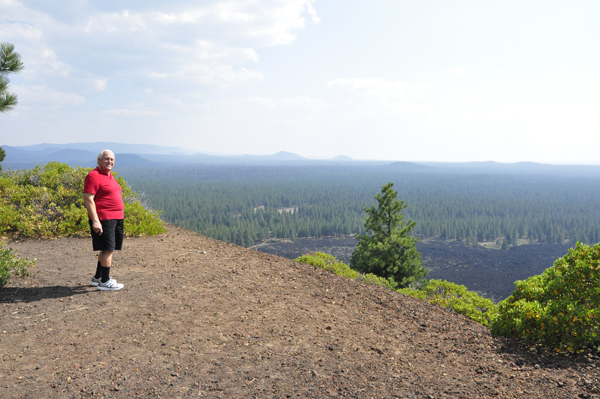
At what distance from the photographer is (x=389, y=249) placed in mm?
21266

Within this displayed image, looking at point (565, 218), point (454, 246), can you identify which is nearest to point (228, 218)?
point (454, 246)

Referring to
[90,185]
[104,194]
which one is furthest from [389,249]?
[90,185]

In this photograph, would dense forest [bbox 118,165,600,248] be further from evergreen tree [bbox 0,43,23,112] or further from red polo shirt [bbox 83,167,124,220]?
red polo shirt [bbox 83,167,124,220]

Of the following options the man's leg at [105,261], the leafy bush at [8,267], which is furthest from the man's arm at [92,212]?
the leafy bush at [8,267]

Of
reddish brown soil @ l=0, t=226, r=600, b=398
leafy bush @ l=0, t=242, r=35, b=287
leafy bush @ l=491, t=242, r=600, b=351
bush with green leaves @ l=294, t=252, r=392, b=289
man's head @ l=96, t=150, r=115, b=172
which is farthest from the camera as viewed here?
bush with green leaves @ l=294, t=252, r=392, b=289

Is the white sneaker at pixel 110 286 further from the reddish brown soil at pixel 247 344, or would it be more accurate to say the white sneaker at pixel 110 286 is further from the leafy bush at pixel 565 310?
the leafy bush at pixel 565 310

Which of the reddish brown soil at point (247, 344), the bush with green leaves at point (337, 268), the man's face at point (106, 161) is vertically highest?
the man's face at point (106, 161)

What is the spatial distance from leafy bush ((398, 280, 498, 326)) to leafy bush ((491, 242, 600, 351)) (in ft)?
2.28

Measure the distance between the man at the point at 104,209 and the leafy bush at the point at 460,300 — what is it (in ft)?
22.1

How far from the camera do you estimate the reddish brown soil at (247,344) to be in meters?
3.56

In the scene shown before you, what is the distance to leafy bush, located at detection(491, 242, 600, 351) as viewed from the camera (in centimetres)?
425

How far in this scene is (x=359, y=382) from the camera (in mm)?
3721

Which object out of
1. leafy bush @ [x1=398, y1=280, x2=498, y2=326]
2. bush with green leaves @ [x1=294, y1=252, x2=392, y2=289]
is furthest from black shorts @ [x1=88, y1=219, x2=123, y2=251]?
leafy bush @ [x1=398, y1=280, x2=498, y2=326]

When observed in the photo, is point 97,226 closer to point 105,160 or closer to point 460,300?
point 105,160
